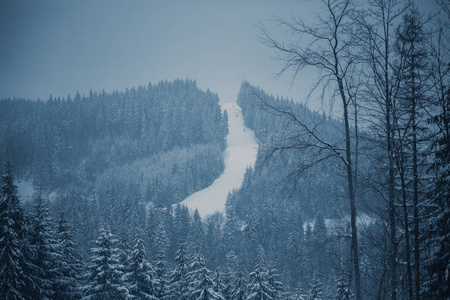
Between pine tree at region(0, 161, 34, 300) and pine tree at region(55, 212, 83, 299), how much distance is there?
2.06m

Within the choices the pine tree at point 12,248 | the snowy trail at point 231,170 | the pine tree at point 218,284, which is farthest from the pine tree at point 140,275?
the snowy trail at point 231,170

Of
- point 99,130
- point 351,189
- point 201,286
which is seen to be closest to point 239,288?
point 201,286

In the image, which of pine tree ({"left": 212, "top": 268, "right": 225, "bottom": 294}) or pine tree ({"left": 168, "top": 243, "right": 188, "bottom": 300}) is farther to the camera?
pine tree ({"left": 168, "top": 243, "right": 188, "bottom": 300})

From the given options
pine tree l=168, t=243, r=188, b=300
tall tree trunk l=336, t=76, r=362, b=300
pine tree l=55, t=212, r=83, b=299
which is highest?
tall tree trunk l=336, t=76, r=362, b=300

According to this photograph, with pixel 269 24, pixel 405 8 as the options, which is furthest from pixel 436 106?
pixel 269 24

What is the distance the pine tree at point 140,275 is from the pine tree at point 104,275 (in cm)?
137

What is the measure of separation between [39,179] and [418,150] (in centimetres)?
11451

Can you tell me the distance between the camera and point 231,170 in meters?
106

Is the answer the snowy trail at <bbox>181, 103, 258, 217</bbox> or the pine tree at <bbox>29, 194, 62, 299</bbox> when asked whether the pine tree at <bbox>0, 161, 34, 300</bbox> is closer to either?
the pine tree at <bbox>29, 194, 62, 299</bbox>

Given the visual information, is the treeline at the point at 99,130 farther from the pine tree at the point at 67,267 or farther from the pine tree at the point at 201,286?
the pine tree at the point at 201,286

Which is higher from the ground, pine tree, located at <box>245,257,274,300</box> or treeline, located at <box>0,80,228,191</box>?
treeline, located at <box>0,80,228,191</box>

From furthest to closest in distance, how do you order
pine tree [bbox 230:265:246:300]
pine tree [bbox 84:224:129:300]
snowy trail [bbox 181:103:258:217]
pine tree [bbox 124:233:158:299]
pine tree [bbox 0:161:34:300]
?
snowy trail [bbox 181:103:258:217] → pine tree [bbox 230:265:246:300] → pine tree [bbox 124:233:158:299] → pine tree [bbox 84:224:129:300] → pine tree [bbox 0:161:34:300]

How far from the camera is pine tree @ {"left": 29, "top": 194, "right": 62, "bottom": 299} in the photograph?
13703 mm

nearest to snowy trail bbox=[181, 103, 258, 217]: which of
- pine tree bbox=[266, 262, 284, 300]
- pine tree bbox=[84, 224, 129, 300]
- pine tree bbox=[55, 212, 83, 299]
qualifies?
pine tree bbox=[266, 262, 284, 300]
